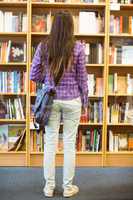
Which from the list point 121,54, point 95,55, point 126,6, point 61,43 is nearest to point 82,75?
point 61,43

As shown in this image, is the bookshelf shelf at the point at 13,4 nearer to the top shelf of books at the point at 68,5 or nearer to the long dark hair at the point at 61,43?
the top shelf of books at the point at 68,5

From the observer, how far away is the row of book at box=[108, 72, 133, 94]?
14.0ft

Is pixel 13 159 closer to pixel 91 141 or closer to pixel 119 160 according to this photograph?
pixel 91 141

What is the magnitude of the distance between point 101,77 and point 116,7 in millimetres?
806

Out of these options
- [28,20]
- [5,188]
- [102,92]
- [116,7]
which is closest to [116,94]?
[102,92]

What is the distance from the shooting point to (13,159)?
4.23m

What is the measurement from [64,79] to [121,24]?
158 centimetres

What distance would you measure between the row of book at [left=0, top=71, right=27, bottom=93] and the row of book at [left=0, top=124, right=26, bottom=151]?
0.42m

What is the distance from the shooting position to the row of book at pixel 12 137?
4.24 m

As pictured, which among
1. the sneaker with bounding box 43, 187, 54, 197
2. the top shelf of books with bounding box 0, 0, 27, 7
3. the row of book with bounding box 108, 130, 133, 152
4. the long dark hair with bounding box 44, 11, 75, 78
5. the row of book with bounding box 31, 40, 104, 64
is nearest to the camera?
the long dark hair with bounding box 44, 11, 75, 78

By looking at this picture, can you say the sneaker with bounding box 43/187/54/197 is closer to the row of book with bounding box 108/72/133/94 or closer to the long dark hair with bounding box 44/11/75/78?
the long dark hair with bounding box 44/11/75/78

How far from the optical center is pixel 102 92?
4.22 meters

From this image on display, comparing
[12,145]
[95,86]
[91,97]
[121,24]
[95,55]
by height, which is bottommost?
[12,145]

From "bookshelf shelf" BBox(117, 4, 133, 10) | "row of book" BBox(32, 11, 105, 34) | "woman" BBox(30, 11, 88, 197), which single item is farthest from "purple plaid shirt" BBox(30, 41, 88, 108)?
"bookshelf shelf" BBox(117, 4, 133, 10)
